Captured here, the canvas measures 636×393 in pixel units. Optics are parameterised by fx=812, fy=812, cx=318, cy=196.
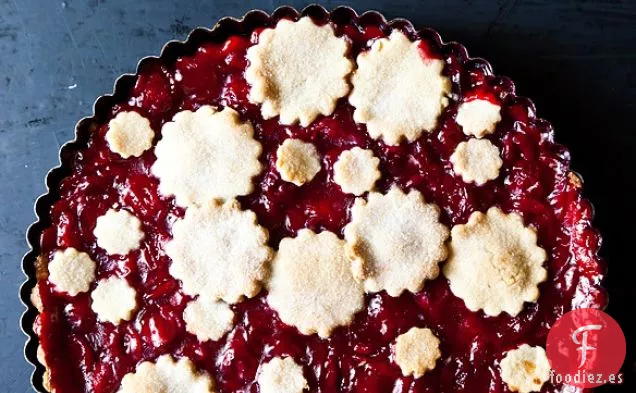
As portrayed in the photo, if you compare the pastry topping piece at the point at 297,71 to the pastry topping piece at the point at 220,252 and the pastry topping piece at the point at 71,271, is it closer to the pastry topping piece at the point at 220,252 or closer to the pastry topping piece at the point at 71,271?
the pastry topping piece at the point at 220,252

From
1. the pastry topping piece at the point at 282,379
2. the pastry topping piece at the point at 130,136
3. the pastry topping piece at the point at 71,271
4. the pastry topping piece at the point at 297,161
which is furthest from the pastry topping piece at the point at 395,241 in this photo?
the pastry topping piece at the point at 71,271

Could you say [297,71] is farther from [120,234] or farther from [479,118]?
[120,234]

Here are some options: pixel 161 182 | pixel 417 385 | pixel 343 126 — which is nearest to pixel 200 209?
pixel 161 182

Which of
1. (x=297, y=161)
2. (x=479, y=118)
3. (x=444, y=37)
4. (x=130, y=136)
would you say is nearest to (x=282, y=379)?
(x=297, y=161)

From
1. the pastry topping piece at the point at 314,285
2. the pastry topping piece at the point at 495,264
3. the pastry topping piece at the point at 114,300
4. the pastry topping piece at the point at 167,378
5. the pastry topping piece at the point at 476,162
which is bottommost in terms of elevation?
the pastry topping piece at the point at 167,378

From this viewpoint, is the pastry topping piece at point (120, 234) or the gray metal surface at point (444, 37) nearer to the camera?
the pastry topping piece at point (120, 234)

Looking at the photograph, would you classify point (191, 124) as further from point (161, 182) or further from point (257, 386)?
point (257, 386)

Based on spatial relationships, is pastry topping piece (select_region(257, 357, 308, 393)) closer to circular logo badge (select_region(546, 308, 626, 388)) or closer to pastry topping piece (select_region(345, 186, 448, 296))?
pastry topping piece (select_region(345, 186, 448, 296))
